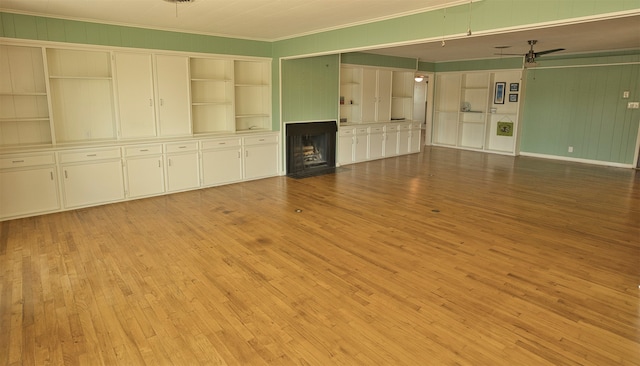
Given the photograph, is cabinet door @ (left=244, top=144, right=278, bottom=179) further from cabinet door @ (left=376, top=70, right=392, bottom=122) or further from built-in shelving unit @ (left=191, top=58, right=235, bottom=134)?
cabinet door @ (left=376, top=70, right=392, bottom=122)

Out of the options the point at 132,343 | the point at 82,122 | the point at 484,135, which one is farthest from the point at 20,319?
the point at 484,135

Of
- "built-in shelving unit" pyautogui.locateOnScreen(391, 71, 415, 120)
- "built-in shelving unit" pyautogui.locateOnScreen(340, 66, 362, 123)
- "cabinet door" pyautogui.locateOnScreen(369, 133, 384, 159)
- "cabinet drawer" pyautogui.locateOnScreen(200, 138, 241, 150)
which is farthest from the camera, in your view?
"built-in shelving unit" pyautogui.locateOnScreen(391, 71, 415, 120)

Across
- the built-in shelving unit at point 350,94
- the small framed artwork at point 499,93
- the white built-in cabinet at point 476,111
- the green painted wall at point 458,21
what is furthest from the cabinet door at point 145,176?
the small framed artwork at point 499,93

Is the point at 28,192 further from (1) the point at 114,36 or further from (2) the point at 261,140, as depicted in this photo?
(2) the point at 261,140

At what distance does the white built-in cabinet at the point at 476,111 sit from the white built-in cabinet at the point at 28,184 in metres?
10.0

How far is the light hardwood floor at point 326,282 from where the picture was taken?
2.52 meters

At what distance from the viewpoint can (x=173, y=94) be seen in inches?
246

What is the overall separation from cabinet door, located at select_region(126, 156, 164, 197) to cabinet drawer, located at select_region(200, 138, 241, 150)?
0.79 meters

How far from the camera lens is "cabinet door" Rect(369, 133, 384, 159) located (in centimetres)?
942

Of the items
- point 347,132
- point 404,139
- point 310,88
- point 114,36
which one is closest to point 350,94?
point 347,132

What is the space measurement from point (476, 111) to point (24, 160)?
34.0 feet

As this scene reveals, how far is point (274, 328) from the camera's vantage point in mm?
2736

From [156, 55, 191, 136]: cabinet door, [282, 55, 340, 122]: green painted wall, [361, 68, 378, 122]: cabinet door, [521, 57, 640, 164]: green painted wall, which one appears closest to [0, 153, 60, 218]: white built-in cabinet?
[156, 55, 191, 136]: cabinet door

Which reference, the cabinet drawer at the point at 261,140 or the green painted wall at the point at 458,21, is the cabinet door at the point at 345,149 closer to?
the cabinet drawer at the point at 261,140
